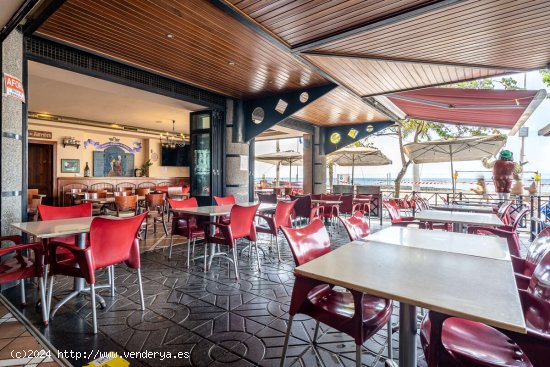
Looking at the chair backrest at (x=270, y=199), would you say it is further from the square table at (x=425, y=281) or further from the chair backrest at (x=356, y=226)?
the square table at (x=425, y=281)

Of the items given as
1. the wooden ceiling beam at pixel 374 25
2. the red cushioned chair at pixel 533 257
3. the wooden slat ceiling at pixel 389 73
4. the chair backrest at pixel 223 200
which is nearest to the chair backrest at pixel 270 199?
the chair backrest at pixel 223 200

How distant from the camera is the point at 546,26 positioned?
116 inches

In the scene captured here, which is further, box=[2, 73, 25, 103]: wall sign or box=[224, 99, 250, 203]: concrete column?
box=[224, 99, 250, 203]: concrete column

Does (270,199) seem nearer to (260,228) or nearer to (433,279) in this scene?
(260,228)

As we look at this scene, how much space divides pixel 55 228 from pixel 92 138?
9.32 meters

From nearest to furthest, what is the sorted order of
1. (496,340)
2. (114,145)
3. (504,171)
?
1. (496,340)
2. (504,171)
3. (114,145)

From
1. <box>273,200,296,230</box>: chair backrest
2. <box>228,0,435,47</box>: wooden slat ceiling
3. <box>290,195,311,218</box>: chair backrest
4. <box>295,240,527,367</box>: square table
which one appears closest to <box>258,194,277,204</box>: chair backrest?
<box>290,195,311,218</box>: chair backrest

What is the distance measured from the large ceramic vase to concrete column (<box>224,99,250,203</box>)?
15.5ft

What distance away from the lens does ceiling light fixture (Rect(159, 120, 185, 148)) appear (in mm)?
11611

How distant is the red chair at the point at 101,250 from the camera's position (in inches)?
91.3

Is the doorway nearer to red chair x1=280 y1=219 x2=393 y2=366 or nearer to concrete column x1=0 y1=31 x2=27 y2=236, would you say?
concrete column x1=0 y1=31 x2=27 y2=236

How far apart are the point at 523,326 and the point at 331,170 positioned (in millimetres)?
12178

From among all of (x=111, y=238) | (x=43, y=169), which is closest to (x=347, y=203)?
(x=111, y=238)

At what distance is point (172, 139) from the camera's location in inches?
485
